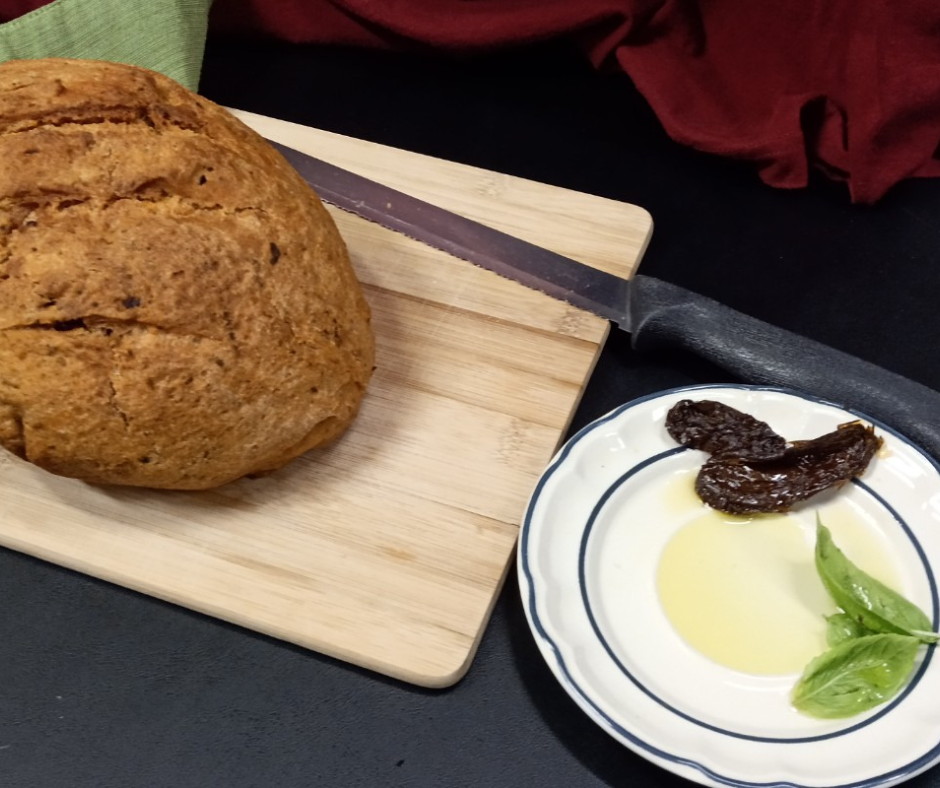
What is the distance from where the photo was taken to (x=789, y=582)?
1154 mm

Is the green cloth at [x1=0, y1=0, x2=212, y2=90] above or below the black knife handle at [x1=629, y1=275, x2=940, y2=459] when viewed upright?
below

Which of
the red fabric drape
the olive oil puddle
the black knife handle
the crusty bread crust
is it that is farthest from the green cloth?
the olive oil puddle

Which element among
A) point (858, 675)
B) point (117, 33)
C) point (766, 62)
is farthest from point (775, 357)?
point (117, 33)

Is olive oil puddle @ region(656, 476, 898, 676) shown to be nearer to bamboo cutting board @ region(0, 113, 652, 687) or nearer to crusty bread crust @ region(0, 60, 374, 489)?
bamboo cutting board @ region(0, 113, 652, 687)

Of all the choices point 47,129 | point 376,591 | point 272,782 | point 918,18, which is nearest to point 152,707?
point 272,782

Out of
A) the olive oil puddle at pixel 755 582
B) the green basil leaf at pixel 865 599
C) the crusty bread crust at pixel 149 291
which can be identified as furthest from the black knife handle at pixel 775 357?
the crusty bread crust at pixel 149 291

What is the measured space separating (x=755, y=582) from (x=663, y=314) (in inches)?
17.2

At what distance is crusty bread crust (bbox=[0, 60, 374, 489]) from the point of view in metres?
1.04

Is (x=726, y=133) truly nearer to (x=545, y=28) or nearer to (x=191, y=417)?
(x=545, y=28)

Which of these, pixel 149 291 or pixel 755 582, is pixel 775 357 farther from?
pixel 149 291

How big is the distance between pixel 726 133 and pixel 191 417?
122cm

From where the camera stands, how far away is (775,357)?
1334mm

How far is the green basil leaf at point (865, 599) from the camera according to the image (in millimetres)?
1051

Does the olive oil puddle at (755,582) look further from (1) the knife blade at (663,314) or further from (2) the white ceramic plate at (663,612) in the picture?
(1) the knife blade at (663,314)
